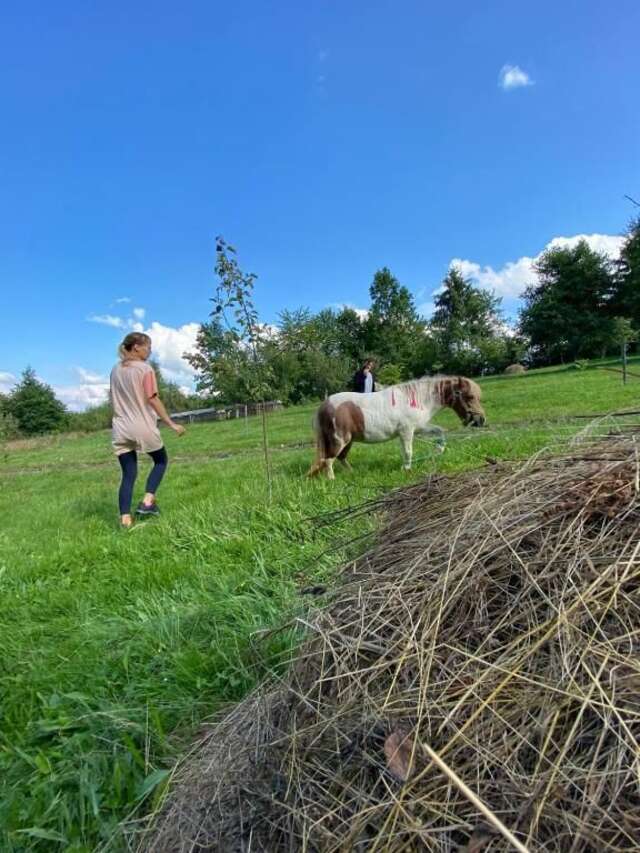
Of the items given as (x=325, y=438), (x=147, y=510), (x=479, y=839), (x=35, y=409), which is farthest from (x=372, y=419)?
(x=35, y=409)

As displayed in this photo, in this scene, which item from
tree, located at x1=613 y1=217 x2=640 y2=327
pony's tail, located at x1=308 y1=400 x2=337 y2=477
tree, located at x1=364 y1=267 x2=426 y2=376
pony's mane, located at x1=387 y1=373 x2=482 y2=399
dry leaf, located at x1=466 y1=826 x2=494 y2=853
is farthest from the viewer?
tree, located at x1=364 y1=267 x2=426 y2=376

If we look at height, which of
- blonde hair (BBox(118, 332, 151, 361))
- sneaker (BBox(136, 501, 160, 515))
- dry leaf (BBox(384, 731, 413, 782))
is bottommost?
sneaker (BBox(136, 501, 160, 515))

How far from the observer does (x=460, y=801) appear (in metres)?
0.88

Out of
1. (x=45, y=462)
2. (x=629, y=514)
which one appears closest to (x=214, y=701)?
(x=629, y=514)

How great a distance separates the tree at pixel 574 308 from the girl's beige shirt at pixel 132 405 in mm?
46129

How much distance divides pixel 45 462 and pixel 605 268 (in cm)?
5049

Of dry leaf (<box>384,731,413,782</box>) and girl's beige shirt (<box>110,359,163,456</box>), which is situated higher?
girl's beige shirt (<box>110,359,163,456</box>)

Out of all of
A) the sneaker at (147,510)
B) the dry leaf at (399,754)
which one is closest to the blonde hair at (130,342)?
the sneaker at (147,510)

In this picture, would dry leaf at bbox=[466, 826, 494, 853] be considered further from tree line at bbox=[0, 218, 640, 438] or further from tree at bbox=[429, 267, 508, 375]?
tree at bbox=[429, 267, 508, 375]

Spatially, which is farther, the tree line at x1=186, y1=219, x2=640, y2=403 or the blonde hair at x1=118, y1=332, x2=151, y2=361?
the tree line at x1=186, y1=219, x2=640, y2=403

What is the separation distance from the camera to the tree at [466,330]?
49906mm

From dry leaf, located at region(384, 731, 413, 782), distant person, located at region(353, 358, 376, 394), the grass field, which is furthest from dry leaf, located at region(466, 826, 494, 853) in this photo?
distant person, located at region(353, 358, 376, 394)

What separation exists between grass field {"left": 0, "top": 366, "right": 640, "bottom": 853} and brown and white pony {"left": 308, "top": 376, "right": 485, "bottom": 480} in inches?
33.8

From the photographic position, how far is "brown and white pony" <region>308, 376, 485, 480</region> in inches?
293
